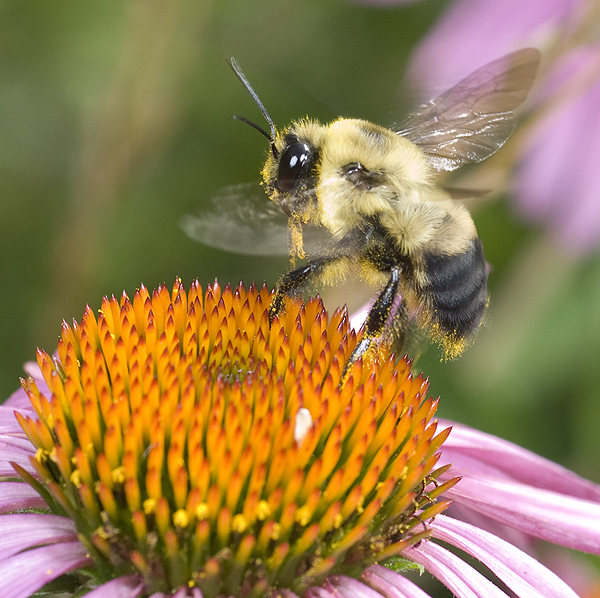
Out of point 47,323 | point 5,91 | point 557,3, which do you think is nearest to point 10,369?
point 47,323

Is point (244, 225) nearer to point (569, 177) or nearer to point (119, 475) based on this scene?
point (119, 475)

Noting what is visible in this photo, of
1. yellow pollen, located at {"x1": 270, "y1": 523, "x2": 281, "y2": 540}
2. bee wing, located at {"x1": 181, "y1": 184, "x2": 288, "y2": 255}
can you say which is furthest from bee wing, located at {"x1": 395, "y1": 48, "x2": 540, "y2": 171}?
yellow pollen, located at {"x1": 270, "y1": 523, "x2": 281, "y2": 540}

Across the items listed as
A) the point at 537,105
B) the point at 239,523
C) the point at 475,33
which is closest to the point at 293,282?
the point at 239,523

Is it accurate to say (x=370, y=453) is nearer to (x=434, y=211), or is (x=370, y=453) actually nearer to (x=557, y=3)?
(x=434, y=211)

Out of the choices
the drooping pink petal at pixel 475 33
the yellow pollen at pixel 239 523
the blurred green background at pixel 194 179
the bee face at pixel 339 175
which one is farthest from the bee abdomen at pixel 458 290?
the drooping pink petal at pixel 475 33

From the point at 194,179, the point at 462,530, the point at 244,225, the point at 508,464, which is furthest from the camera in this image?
the point at 194,179

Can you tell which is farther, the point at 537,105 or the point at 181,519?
the point at 537,105

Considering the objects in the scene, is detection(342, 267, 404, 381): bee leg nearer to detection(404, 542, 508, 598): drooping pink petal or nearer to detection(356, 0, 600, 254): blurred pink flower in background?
detection(404, 542, 508, 598): drooping pink petal
